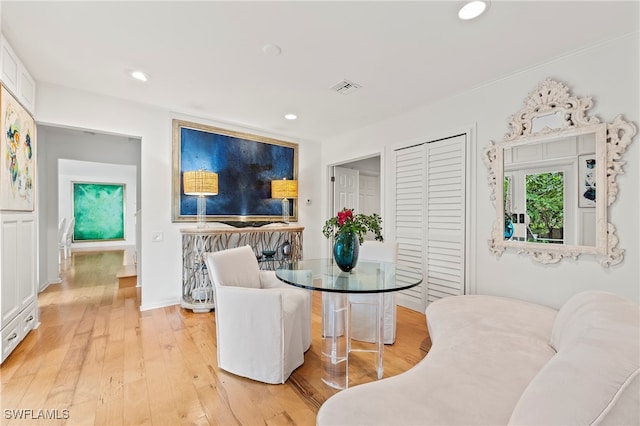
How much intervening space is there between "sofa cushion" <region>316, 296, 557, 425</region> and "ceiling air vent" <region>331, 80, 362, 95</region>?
7.42 ft

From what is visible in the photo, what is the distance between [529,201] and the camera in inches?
98.2

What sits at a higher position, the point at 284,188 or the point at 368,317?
the point at 284,188

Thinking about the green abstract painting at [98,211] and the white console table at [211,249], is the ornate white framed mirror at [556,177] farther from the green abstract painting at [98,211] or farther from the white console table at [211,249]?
the green abstract painting at [98,211]

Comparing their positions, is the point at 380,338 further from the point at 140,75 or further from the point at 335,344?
the point at 140,75

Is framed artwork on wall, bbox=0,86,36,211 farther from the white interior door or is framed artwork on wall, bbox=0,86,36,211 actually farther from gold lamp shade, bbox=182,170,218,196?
the white interior door

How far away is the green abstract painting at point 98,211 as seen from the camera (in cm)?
848

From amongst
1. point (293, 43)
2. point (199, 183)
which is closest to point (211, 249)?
point (199, 183)

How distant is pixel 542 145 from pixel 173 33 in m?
3.06

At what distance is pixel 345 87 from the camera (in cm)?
287

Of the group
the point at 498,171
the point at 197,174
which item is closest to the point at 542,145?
the point at 498,171

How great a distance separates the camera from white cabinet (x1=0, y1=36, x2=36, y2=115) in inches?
81.7

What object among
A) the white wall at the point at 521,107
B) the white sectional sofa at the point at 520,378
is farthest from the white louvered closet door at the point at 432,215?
the white sectional sofa at the point at 520,378

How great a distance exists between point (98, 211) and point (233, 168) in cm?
741

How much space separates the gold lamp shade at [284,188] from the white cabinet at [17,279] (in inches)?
104
